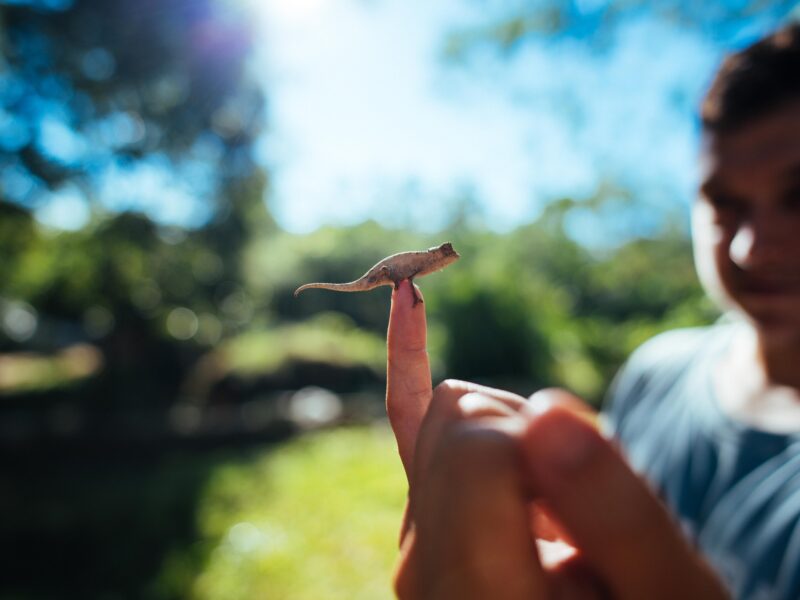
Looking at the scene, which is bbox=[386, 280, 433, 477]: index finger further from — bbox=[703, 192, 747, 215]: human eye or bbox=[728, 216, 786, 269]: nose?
bbox=[703, 192, 747, 215]: human eye

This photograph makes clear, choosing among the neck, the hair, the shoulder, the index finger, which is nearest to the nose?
the neck

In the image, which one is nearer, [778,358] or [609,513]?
[609,513]

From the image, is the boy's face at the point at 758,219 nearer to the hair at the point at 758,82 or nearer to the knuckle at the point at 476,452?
the hair at the point at 758,82

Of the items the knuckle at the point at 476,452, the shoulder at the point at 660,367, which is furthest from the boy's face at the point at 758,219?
the knuckle at the point at 476,452

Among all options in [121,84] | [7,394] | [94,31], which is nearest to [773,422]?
[121,84]

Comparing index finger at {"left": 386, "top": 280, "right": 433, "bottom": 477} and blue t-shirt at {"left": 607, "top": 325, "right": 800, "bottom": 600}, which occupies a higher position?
index finger at {"left": 386, "top": 280, "right": 433, "bottom": 477}

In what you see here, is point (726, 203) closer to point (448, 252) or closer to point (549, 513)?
point (448, 252)

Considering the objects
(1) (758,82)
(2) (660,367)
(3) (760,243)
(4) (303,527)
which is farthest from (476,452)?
(4) (303,527)
